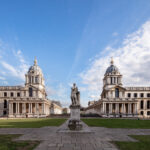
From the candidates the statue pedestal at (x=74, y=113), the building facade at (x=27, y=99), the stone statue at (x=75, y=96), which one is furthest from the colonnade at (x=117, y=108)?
the statue pedestal at (x=74, y=113)

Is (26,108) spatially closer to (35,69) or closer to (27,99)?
(27,99)

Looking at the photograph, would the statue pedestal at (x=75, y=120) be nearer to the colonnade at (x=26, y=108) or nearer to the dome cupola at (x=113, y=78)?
the colonnade at (x=26, y=108)

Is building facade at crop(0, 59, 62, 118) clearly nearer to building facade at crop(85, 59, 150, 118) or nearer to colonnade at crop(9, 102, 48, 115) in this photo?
colonnade at crop(9, 102, 48, 115)

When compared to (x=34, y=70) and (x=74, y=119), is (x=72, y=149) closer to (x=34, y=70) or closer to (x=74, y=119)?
(x=74, y=119)

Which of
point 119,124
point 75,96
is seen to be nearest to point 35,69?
point 119,124

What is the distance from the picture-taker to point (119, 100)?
2709 inches

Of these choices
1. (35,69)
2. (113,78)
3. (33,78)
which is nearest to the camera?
(33,78)

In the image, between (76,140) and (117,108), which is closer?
(76,140)

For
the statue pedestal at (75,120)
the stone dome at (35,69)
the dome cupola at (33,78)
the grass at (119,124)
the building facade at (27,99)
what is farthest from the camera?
the stone dome at (35,69)

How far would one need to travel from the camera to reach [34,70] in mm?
82000

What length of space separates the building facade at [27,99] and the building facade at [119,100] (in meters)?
32.5

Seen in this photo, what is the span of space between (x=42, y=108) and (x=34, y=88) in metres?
12.5

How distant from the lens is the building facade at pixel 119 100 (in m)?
67.7

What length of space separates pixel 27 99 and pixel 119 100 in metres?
47.8
